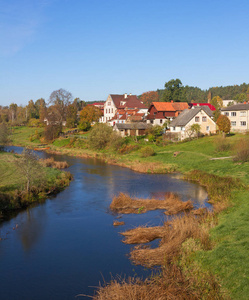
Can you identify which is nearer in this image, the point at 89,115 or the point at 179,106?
the point at 179,106

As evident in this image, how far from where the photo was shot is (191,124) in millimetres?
60969

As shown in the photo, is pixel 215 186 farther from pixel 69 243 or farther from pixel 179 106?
pixel 179 106

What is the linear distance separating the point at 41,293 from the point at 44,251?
14.4 ft

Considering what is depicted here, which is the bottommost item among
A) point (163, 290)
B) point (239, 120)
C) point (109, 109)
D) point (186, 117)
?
point (163, 290)

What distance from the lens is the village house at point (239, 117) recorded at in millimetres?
59562

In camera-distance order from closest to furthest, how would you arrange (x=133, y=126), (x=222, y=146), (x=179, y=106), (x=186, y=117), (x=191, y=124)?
(x=222, y=146)
(x=191, y=124)
(x=186, y=117)
(x=133, y=126)
(x=179, y=106)

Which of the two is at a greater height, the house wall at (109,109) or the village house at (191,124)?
the house wall at (109,109)

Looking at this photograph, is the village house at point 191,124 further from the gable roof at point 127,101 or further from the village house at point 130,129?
the gable roof at point 127,101

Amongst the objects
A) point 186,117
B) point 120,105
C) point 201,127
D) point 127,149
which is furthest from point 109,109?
point 127,149

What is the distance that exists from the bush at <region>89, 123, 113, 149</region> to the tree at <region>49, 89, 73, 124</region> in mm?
27649

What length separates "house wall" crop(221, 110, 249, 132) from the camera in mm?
59531

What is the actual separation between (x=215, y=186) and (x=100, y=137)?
33.1m

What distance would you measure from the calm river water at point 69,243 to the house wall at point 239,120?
31.4m

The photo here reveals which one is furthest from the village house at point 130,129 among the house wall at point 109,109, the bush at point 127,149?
the house wall at point 109,109
